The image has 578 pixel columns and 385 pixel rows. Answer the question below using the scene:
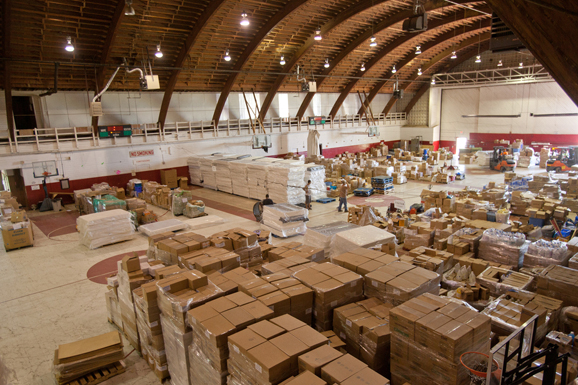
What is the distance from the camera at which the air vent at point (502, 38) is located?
730 centimetres

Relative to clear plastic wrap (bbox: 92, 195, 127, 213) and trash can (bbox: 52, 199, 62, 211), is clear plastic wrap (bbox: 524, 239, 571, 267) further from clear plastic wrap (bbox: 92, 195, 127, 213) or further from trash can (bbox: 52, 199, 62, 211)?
trash can (bbox: 52, 199, 62, 211)

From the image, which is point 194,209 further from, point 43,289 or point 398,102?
point 398,102

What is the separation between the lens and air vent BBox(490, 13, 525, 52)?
23.9 ft

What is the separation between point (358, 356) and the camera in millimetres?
4352

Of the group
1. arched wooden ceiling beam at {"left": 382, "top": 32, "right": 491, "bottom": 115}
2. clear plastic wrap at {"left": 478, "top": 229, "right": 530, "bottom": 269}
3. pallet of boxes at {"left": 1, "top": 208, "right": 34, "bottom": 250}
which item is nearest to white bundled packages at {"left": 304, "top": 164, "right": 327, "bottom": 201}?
clear plastic wrap at {"left": 478, "top": 229, "right": 530, "bottom": 269}

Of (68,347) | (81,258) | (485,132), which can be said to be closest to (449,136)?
(485,132)

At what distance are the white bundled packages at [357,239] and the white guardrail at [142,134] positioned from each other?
47.7 ft

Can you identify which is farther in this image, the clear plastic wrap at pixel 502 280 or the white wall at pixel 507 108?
the white wall at pixel 507 108

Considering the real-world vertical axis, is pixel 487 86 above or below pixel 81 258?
above

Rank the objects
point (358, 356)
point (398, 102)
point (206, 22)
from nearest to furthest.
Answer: point (358, 356)
point (206, 22)
point (398, 102)

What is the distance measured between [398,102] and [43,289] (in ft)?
106

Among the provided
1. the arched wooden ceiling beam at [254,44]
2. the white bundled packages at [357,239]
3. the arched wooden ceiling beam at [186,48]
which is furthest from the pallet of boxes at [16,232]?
the arched wooden ceiling beam at [254,44]

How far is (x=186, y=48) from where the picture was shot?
16.5 m

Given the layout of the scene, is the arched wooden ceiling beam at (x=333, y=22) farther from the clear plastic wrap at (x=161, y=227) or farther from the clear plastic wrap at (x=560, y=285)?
the clear plastic wrap at (x=560, y=285)
